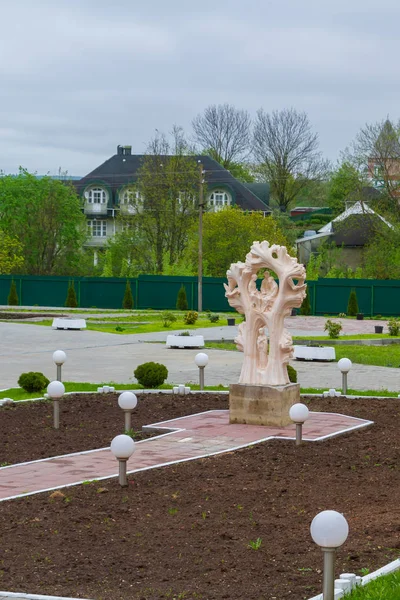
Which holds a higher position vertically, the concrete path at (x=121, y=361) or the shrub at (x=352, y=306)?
the shrub at (x=352, y=306)

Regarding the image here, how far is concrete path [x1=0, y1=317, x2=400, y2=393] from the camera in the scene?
18734mm

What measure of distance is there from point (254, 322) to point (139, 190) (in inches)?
2116

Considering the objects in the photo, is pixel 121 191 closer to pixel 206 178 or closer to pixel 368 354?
pixel 206 178

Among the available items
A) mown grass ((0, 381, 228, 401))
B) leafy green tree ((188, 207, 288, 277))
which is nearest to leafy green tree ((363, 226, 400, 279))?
leafy green tree ((188, 207, 288, 277))

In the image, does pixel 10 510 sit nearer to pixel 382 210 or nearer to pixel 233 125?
pixel 382 210

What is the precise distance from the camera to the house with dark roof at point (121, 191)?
74.6 metres

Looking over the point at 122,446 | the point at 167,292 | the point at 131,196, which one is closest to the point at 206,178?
the point at 131,196

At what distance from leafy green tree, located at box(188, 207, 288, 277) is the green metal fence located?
317 inches

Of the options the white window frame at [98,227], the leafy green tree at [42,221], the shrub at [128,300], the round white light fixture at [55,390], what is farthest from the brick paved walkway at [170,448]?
the white window frame at [98,227]

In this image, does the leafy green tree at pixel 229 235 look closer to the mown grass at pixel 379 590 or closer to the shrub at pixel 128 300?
the shrub at pixel 128 300

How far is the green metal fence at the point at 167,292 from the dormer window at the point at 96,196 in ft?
83.9

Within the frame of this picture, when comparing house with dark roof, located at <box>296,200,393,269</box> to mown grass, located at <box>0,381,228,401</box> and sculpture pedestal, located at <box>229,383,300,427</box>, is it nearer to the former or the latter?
mown grass, located at <box>0,381,228,401</box>

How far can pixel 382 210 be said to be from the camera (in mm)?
61688

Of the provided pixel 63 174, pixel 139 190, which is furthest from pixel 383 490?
pixel 63 174
